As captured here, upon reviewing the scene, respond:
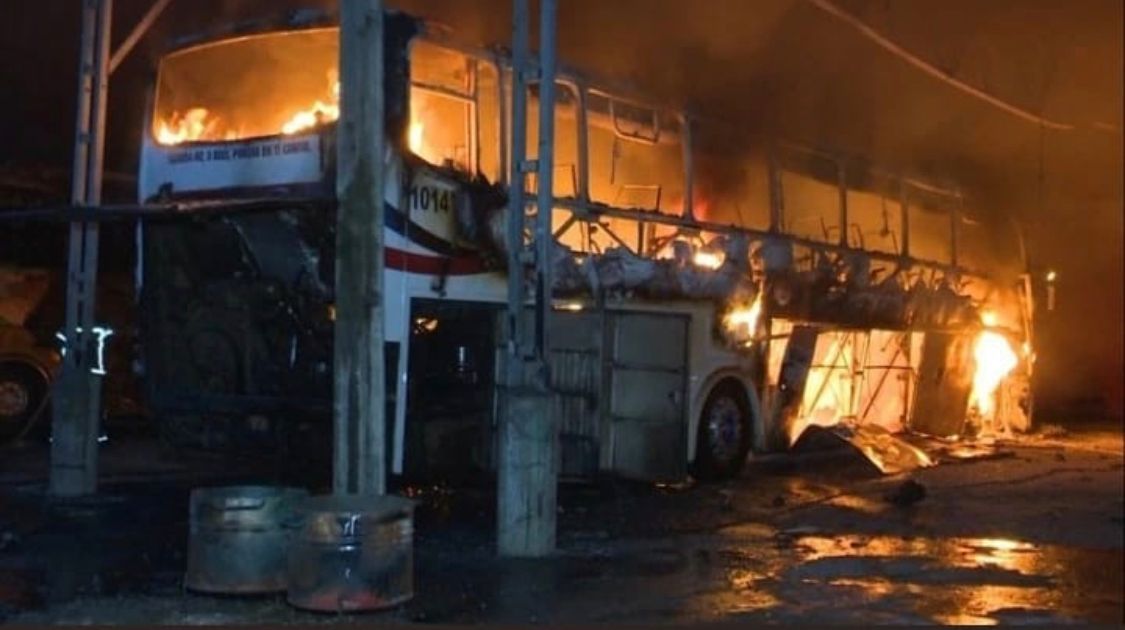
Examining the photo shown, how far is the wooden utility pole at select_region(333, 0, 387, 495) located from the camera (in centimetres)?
712

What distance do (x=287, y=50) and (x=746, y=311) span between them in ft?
15.2

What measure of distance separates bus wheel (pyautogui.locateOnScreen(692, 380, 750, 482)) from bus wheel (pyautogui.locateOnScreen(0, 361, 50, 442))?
6.71m

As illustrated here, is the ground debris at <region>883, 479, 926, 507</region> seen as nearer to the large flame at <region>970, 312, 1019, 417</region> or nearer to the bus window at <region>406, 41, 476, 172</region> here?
the bus window at <region>406, 41, 476, 172</region>

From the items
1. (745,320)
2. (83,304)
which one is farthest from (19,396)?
(745,320)

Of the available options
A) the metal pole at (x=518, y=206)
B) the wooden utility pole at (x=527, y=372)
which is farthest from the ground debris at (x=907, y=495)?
the metal pole at (x=518, y=206)

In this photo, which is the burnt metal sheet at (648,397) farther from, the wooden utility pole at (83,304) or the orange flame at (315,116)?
the wooden utility pole at (83,304)

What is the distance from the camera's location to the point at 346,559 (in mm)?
6266

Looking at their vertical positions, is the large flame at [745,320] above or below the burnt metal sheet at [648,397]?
above

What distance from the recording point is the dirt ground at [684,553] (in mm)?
6547

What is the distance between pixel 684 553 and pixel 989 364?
966 centimetres

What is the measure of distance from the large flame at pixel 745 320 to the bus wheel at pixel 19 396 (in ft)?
22.8

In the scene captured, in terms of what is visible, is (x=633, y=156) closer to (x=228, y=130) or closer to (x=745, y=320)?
(x=745, y=320)

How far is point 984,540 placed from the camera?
895 centimetres

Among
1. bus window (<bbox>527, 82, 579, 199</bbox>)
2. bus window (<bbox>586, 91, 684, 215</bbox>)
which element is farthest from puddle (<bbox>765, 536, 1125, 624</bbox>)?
bus window (<bbox>586, 91, 684, 215</bbox>)
